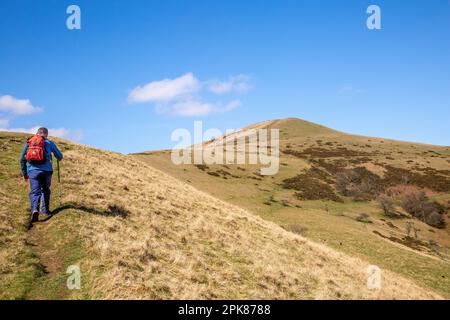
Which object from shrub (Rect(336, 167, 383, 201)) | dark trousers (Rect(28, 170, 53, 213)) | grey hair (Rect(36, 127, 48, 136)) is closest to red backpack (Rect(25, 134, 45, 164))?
grey hair (Rect(36, 127, 48, 136))

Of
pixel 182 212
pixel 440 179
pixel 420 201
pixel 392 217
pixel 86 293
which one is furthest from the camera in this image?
pixel 440 179

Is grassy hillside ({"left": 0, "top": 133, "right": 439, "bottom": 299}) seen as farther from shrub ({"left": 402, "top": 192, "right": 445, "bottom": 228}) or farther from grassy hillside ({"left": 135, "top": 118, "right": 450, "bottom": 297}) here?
shrub ({"left": 402, "top": 192, "right": 445, "bottom": 228})

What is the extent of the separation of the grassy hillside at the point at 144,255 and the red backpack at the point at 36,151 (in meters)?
2.42

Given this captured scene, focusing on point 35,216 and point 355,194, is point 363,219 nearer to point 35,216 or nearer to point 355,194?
point 355,194

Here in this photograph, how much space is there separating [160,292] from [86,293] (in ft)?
6.53

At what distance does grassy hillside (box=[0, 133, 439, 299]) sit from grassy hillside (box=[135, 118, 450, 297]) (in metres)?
11.8

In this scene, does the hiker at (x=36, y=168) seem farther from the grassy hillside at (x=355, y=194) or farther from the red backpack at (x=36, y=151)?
the grassy hillside at (x=355, y=194)

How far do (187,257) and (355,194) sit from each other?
63326 mm

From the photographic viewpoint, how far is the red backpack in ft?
45.1

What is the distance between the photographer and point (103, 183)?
22266 mm

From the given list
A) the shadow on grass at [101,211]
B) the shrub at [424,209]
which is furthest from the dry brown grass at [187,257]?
the shrub at [424,209]

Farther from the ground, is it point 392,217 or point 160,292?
point 160,292
